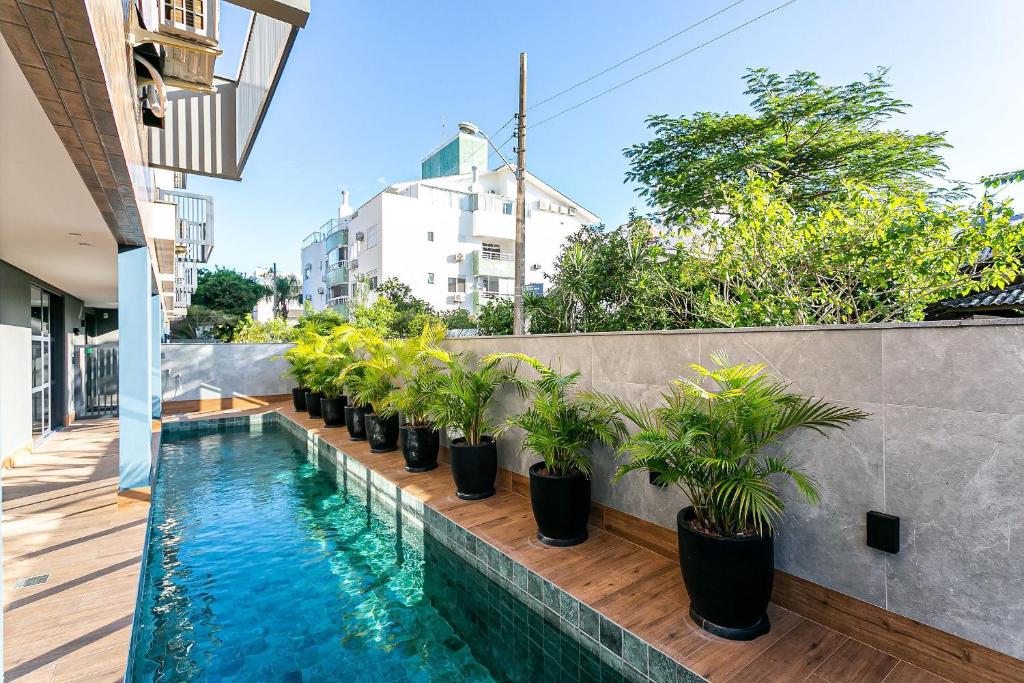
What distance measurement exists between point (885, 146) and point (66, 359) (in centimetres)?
1733

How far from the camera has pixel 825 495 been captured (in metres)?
2.80

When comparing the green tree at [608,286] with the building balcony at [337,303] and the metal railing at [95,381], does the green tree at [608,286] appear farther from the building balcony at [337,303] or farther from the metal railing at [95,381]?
the building balcony at [337,303]

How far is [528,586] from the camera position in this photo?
136 inches

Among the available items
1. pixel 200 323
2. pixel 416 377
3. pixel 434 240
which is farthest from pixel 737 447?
pixel 200 323

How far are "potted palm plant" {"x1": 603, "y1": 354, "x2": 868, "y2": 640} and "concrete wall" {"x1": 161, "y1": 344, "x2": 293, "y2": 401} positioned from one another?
35.8 ft

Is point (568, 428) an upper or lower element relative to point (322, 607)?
upper

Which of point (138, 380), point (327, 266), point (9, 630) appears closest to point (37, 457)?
point (138, 380)

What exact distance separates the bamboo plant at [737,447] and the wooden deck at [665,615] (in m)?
Result: 0.56

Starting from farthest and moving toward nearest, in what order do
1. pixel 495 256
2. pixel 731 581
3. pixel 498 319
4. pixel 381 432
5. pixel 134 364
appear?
pixel 495 256
pixel 498 319
pixel 381 432
pixel 134 364
pixel 731 581

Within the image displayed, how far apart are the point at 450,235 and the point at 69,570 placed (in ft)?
71.6

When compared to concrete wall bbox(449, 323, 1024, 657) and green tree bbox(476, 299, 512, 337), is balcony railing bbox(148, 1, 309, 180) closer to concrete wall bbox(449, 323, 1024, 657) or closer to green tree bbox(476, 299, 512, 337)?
green tree bbox(476, 299, 512, 337)

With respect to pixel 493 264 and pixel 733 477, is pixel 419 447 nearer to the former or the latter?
pixel 733 477

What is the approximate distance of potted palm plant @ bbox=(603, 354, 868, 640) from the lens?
104 inches

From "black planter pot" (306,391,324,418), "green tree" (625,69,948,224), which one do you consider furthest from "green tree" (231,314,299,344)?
"green tree" (625,69,948,224)
